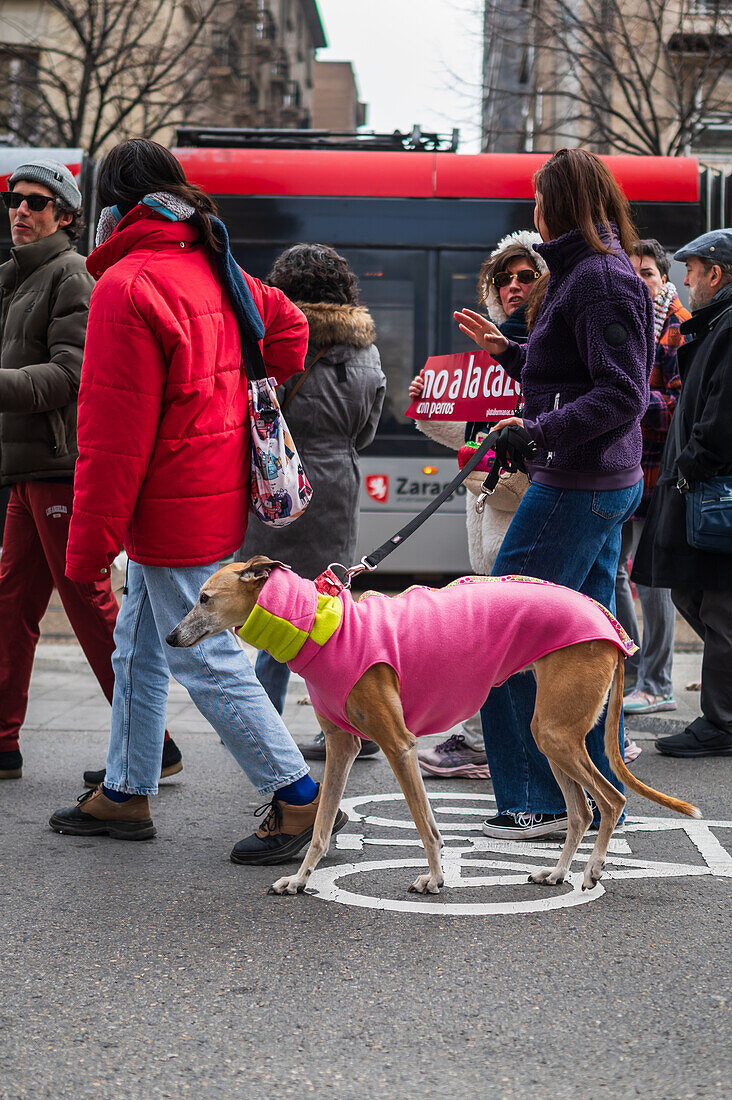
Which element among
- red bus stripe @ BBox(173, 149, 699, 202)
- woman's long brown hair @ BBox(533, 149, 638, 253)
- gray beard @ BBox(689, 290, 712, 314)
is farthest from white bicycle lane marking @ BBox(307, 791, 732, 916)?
red bus stripe @ BBox(173, 149, 699, 202)

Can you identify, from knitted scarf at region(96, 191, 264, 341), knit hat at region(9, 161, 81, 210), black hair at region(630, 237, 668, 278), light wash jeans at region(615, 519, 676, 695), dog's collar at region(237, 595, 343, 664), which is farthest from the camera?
light wash jeans at region(615, 519, 676, 695)

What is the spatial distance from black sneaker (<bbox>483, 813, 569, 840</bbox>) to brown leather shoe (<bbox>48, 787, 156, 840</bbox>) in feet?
4.02

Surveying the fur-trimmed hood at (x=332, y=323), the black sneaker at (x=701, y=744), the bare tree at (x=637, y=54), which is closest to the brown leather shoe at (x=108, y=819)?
the fur-trimmed hood at (x=332, y=323)

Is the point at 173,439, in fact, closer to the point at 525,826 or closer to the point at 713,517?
the point at 525,826

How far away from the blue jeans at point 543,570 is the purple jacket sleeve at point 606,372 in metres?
0.27

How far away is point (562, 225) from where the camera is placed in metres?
3.68

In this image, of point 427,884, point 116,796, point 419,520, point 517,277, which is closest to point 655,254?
point 517,277

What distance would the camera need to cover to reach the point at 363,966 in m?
2.95

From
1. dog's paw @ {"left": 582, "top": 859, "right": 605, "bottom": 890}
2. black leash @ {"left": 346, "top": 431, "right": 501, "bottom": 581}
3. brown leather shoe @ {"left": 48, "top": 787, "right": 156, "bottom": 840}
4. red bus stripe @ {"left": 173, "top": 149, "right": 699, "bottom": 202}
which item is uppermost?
red bus stripe @ {"left": 173, "top": 149, "right": 699, "bottom": 202}

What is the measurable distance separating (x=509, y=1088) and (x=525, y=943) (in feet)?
2.58

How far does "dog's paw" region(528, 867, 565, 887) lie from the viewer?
354cm

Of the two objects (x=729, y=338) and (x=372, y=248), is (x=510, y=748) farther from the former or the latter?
(x=372, y=248)

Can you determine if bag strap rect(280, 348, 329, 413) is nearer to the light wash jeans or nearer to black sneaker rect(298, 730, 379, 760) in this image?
black sneaker rect(298, 730, 379, 760)

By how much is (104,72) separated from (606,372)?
18300 mm
